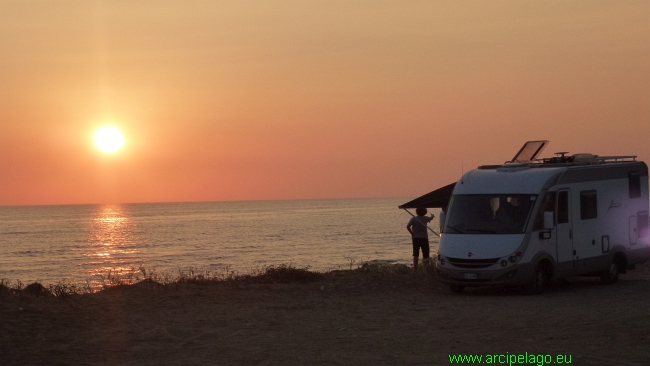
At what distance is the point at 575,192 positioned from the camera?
1819 centimetres

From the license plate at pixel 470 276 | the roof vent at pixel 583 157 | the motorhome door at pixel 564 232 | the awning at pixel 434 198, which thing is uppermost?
the roof vent at pixel 583 157

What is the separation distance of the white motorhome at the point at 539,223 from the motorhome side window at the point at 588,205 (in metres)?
0.02

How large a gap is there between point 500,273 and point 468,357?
7174 mm

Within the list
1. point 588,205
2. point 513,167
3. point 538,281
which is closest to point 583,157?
point 588,205

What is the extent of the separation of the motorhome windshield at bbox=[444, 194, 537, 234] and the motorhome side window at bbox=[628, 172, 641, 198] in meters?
4.35

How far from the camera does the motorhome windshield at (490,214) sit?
17.0 m

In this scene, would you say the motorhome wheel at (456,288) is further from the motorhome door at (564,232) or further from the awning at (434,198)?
the awning at (434,198)

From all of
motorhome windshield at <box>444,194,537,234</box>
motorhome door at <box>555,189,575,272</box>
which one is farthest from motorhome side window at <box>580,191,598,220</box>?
motorhome windshield at <box>444,194,537,234</box>

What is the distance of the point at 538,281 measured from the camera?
17.3 m

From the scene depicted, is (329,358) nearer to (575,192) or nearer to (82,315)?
(82,315)

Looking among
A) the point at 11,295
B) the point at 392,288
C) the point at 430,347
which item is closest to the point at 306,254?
the point at 392,288

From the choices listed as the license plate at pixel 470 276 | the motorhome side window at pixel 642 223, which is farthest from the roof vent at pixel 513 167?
the motorhome side window at pixel 642 223

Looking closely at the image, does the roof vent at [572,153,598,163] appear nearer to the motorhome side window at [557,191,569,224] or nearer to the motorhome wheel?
the motorhome side window at [557,191,569,224]

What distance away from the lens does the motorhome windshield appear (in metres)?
17.0
